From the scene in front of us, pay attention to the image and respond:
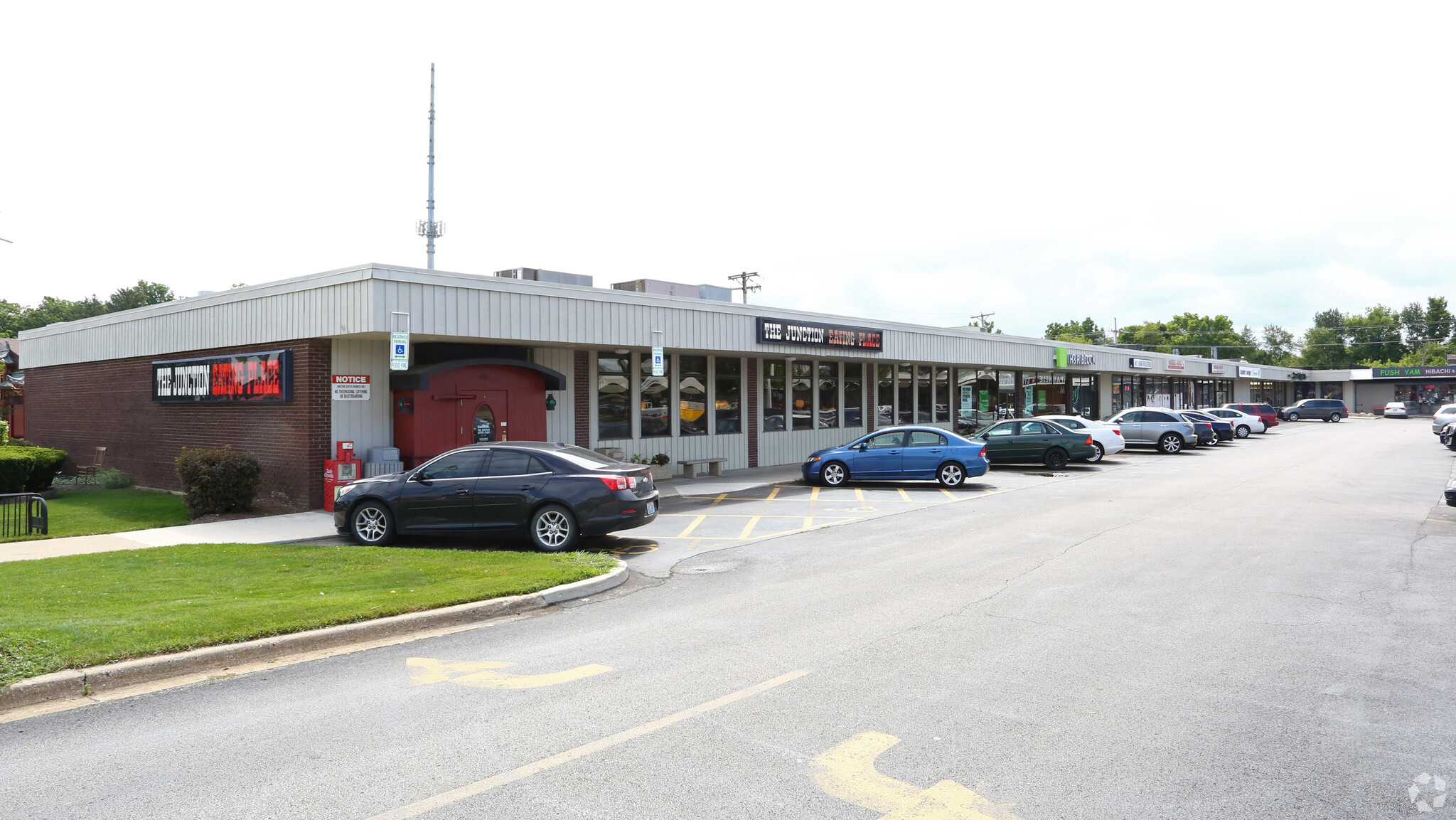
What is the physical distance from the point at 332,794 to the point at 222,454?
12792 millimetres

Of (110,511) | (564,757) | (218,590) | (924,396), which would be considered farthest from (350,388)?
(924,396)

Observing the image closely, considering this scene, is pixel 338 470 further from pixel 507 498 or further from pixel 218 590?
pixel 218 590

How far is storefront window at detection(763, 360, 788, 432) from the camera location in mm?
24453

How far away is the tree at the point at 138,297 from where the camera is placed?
272 ft

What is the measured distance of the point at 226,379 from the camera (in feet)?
55.6

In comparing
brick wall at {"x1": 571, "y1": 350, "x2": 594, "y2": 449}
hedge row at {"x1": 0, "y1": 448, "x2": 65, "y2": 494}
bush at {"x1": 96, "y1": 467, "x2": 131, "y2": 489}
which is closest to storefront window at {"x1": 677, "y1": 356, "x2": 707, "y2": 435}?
brick wall at {"x1": 571, "y1": 350, "x2": 594, "y2": 449}

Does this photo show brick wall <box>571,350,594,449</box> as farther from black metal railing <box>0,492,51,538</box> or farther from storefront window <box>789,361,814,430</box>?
black metal railing <box>0,492,51,538</box>

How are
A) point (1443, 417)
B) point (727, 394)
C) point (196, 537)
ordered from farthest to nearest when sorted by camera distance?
point (1443, 417), point (727, 394), point (196, 537)

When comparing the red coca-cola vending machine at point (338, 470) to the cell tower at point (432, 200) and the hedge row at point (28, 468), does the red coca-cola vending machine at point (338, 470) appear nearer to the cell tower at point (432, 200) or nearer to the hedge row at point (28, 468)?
the hedge row at point (28, 468)

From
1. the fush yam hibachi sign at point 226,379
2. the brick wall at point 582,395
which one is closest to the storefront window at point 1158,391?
the brick wall at point 582,395

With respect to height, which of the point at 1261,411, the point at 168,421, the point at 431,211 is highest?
the point at 431,211

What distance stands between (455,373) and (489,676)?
11.1m

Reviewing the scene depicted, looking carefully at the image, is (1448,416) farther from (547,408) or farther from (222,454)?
(222,454)

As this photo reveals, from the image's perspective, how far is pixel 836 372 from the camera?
88.7 ft
